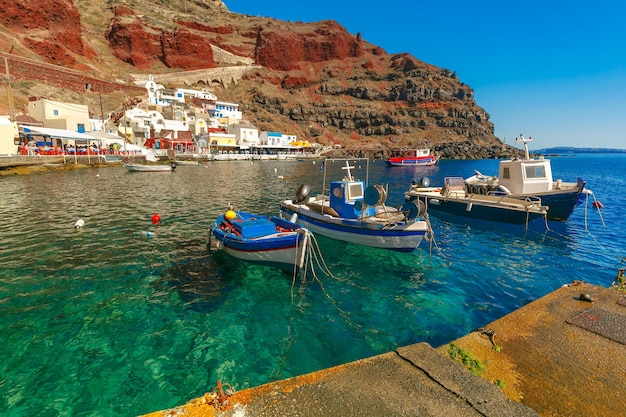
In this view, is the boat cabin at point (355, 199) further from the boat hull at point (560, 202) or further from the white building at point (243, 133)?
the white building at point (243, 133)

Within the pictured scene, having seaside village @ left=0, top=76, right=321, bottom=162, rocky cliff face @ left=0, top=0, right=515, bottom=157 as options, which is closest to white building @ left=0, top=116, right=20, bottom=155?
seaside village @ left=0, top=76, right=321, bottom=162

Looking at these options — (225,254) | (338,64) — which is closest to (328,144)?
(338,64)

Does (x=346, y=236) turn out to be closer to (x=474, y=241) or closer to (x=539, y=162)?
(x=474, y=241)

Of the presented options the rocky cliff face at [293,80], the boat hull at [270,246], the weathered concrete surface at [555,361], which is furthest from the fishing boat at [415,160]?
the weathered concrete surface at [555,361]

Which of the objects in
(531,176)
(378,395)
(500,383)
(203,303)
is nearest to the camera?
(378,395)

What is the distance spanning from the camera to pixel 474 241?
19188 mm

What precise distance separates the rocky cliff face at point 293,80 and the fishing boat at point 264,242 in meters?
118

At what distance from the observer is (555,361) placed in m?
5.93

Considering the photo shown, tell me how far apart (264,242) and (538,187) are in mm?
Result: 22988

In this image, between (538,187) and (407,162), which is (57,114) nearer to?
(407,162)

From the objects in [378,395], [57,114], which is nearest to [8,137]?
[57,114]

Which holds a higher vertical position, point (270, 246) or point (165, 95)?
point (165, 95)

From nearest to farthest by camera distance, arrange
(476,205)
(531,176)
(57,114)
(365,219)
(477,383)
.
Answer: (477,383), (365,219), (476,205), (531,176), (57,114)

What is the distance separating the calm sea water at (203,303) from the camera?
7383mm
